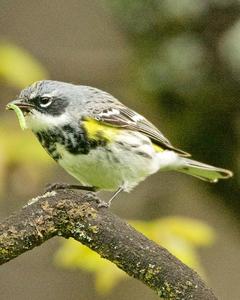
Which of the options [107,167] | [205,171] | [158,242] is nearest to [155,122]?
[205,171]

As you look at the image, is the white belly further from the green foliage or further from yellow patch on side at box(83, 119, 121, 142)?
the green foliage

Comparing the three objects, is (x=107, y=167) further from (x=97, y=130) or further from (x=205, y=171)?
(x=205, y=171)

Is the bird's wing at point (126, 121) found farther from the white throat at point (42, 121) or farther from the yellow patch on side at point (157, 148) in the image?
the white throat at point (42, 121)

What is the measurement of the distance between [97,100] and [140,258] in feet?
5.46

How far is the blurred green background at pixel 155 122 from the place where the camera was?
4.01 meters

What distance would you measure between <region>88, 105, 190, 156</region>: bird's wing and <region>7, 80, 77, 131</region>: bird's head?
14 centimetres

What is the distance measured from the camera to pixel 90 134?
3.30 meters

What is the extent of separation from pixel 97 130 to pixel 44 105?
22cm

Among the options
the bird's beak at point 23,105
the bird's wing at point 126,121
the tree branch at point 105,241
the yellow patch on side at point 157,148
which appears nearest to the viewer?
the tree branch at point 105,241

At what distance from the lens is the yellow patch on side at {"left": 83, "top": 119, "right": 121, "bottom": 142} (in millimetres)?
3312

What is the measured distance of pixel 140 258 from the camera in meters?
2.03

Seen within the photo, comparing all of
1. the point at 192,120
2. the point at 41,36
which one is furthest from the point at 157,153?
the point at 41,36

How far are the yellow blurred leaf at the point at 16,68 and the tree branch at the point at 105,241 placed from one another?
6.66 ft

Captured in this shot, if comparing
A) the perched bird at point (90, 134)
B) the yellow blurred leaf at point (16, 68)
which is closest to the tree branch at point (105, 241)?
the perched bird at point (90, 134)
